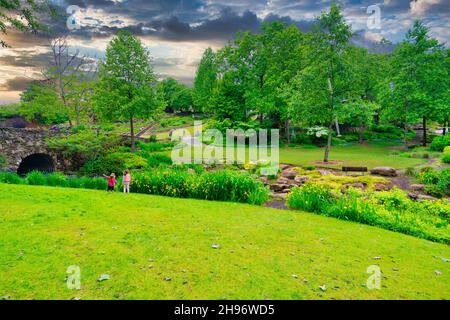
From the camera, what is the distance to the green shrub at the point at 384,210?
9.03 metres

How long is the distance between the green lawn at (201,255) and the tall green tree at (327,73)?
56.1 ft

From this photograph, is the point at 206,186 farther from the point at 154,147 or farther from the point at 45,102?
the point at 45,102

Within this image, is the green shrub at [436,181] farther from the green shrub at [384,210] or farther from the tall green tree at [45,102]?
the tall green tree at [45,102]

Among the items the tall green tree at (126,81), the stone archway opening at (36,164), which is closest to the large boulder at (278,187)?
the tall green tree at (126,81)

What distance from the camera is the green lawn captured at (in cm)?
480

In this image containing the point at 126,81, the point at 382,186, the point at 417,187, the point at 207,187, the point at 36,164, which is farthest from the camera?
the point at 36,164

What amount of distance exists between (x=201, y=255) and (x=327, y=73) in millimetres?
22437

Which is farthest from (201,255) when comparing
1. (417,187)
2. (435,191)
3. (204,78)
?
(204,78)

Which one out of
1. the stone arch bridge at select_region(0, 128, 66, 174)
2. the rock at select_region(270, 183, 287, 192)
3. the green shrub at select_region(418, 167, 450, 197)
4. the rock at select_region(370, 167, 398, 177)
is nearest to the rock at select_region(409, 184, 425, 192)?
the green shrub at select_region(418, 167, 450, 197)

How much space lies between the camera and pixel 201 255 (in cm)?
608

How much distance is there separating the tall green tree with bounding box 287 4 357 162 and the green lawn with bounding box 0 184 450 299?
1711cm

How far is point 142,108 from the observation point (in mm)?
26750
